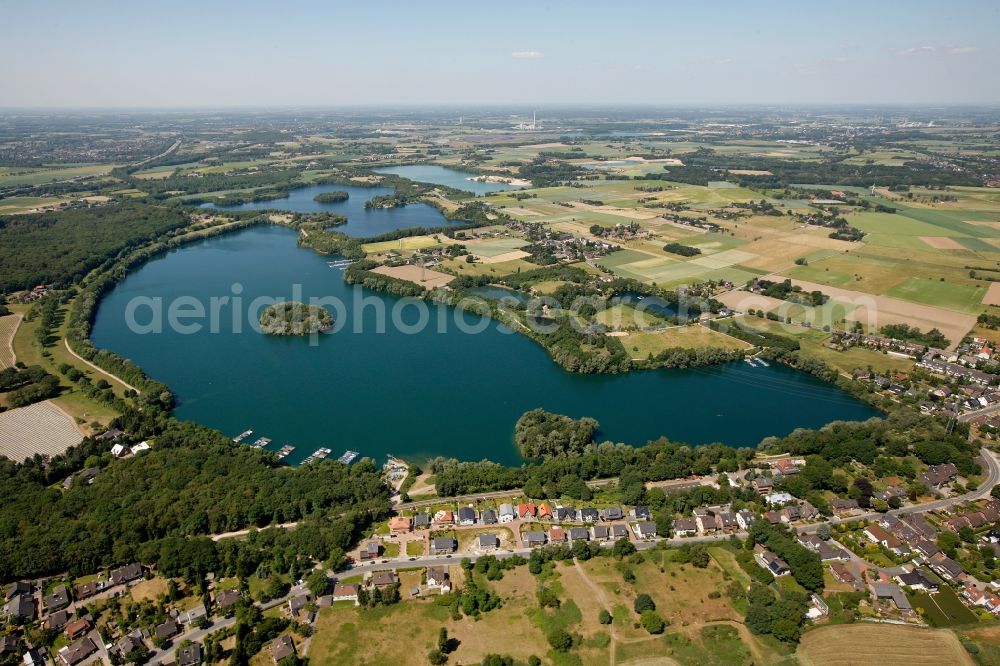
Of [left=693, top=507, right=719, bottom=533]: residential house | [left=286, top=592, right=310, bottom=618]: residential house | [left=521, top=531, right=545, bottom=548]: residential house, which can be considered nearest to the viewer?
[left=286, top=592, right=310, bottom=618]: residential house

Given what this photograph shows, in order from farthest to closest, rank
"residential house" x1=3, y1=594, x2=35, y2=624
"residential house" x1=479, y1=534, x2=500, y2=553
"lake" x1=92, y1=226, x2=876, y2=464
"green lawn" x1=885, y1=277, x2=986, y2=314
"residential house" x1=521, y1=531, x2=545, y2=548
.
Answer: "green lawn" x1=885, y1=277, x2=986, y2=314 < "lake" x1=92, y1=226, x2=876, y2=464 < "residential house" x1=521, y1=531, x2=545, y2=548 < "residential house" x1=479, y1=534, x2=500, y2=553 < "residential house" x1=3, y1=594, x2=35, y2=624

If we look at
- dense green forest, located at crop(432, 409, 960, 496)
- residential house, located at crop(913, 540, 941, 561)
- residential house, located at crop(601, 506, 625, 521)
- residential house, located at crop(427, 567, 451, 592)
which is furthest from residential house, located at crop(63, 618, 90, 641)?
residential house, located at crop(913, 540, 941, 561)

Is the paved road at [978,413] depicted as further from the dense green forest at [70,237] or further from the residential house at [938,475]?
the dense green forest at [70,237]

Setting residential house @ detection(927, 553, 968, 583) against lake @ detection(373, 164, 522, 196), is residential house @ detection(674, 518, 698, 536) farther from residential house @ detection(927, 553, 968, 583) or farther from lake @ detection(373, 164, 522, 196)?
lake @ detection(373, 164, 522, 196)

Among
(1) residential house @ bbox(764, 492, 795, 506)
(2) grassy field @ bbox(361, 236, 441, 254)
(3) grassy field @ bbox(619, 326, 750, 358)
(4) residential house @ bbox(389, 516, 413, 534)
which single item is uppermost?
(2) grassy field @ bbox(361, 236, 441, 254)

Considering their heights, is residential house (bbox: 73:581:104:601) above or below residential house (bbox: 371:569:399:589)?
below

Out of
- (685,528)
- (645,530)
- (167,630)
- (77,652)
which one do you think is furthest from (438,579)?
(77,652)
